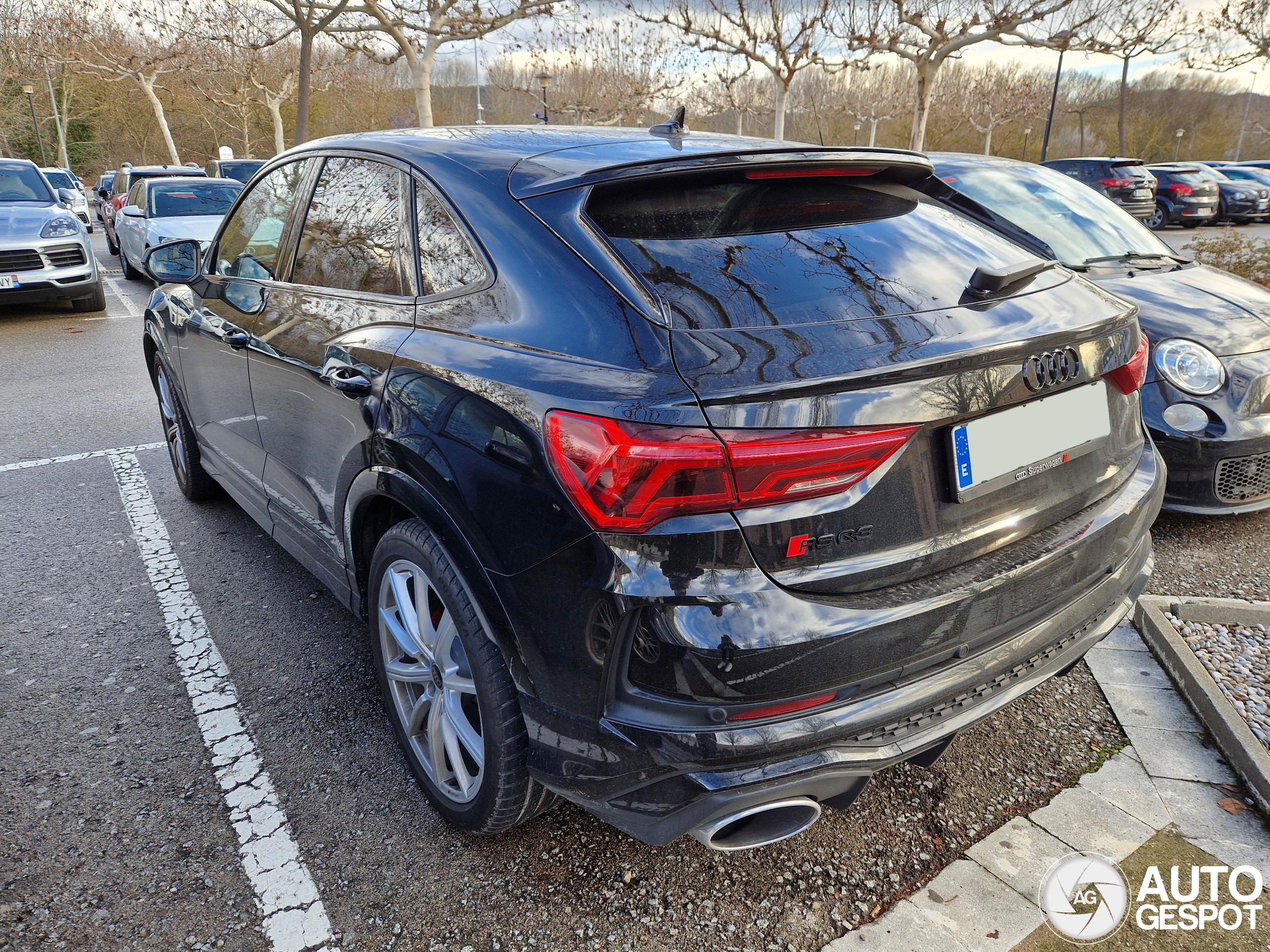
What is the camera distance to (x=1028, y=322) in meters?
1.88

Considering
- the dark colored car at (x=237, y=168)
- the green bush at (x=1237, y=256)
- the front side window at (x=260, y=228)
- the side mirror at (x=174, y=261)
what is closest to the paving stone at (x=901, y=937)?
the front side window at (x=260, y=228)

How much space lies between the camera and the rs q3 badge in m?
1.59

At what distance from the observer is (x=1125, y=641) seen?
310 centimetres

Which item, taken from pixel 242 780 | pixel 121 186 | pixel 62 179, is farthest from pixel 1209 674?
pixel 62 179

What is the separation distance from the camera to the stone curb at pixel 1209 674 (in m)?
2.35

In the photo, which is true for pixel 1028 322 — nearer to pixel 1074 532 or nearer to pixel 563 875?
pixel 1074 532

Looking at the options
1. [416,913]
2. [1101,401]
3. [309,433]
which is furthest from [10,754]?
[1101,401]

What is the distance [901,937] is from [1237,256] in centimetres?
957

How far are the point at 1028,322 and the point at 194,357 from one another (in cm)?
342

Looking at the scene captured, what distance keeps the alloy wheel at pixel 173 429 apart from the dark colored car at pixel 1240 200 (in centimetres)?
2878

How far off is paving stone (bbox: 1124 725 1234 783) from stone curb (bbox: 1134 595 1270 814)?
0.05 meters

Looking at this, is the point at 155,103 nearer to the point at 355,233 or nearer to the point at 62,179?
the point at 62,179
